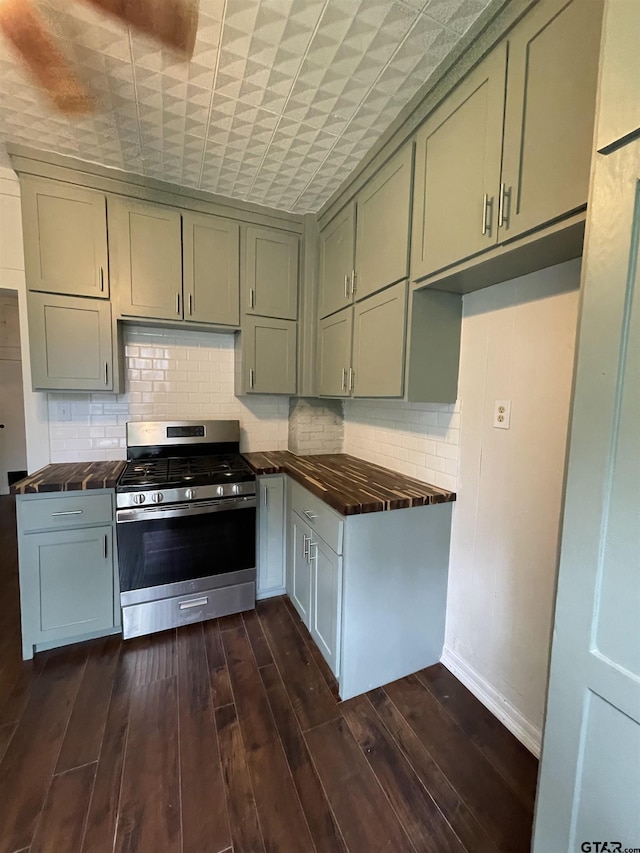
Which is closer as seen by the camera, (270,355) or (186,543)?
(186,543)

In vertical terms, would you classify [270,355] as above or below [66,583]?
above

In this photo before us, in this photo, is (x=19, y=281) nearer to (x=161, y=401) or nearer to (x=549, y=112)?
(x=161, y=401)

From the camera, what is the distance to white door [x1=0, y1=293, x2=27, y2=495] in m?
4.37

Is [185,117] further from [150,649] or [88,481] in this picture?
[150,649]

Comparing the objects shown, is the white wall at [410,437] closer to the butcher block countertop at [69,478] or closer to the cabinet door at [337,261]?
the cabinet door at [337,261]

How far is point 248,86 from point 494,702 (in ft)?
9.55

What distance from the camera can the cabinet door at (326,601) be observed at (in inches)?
63.5

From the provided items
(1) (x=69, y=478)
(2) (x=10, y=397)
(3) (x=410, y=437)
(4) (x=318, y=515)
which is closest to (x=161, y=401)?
(1) (x=69, y=478)

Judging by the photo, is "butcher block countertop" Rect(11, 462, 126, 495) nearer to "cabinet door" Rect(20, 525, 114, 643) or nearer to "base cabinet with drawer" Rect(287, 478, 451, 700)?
"cabinet door" Rect(20, 525, 114, 643)

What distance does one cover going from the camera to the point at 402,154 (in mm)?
1597

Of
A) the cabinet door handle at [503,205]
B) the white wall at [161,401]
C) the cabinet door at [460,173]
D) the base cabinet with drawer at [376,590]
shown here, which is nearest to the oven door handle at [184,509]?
the base cabinet with drawer at [376,590]

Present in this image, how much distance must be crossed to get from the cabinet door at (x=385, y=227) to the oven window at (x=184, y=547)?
156 centimetres

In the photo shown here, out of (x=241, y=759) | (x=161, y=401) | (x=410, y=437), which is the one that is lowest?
(x=241, y=759)

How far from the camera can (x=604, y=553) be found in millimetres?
708
